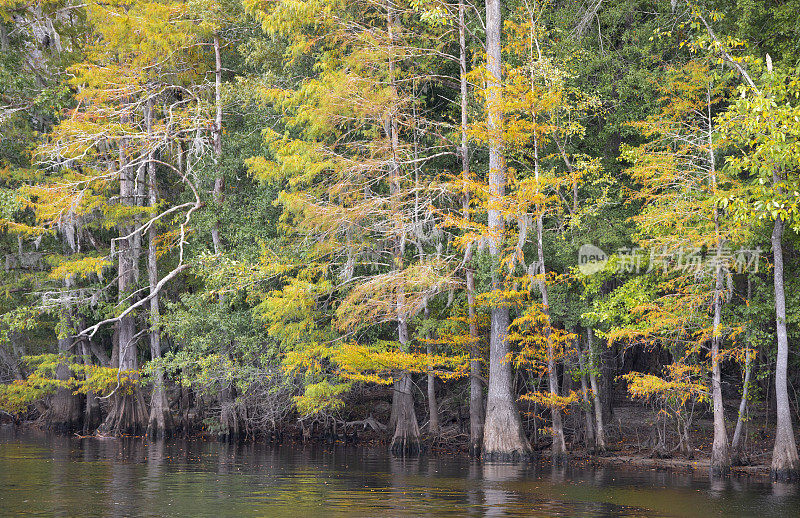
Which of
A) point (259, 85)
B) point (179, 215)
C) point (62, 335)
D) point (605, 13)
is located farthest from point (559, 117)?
point (62, 335)

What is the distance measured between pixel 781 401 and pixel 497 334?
660 cm

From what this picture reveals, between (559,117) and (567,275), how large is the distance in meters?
3.96

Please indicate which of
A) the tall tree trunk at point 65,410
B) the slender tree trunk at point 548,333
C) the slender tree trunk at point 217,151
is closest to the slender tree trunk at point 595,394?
the slender tree trunk at point 548,333

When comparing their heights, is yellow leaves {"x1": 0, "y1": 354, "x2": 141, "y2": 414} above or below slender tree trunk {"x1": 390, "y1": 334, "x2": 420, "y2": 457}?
above

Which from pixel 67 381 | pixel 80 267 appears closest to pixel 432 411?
pixel 80 267

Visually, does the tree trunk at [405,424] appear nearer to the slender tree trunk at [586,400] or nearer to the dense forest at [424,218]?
the dense forest at [424,218]

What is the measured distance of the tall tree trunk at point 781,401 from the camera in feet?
52.9

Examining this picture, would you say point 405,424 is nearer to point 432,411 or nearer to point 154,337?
point 432,411

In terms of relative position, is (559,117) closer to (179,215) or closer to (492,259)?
(492,259)

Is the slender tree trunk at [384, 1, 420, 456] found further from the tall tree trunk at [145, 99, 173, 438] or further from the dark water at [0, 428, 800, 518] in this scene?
the tall tree trunk at [145, 99, 173, 438]

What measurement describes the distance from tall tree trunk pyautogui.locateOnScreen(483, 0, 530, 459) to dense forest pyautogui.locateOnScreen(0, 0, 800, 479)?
2.2 inches

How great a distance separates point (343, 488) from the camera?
14.4 metres

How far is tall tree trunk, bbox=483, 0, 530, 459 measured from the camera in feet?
65.3

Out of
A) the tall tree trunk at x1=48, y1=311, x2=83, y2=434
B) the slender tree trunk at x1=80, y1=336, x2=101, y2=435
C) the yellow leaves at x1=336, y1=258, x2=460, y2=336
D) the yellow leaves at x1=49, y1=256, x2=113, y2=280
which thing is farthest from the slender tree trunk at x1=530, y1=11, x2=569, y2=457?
the tall tree trunk at x1=48, y1=311, x2=83, y2=434
